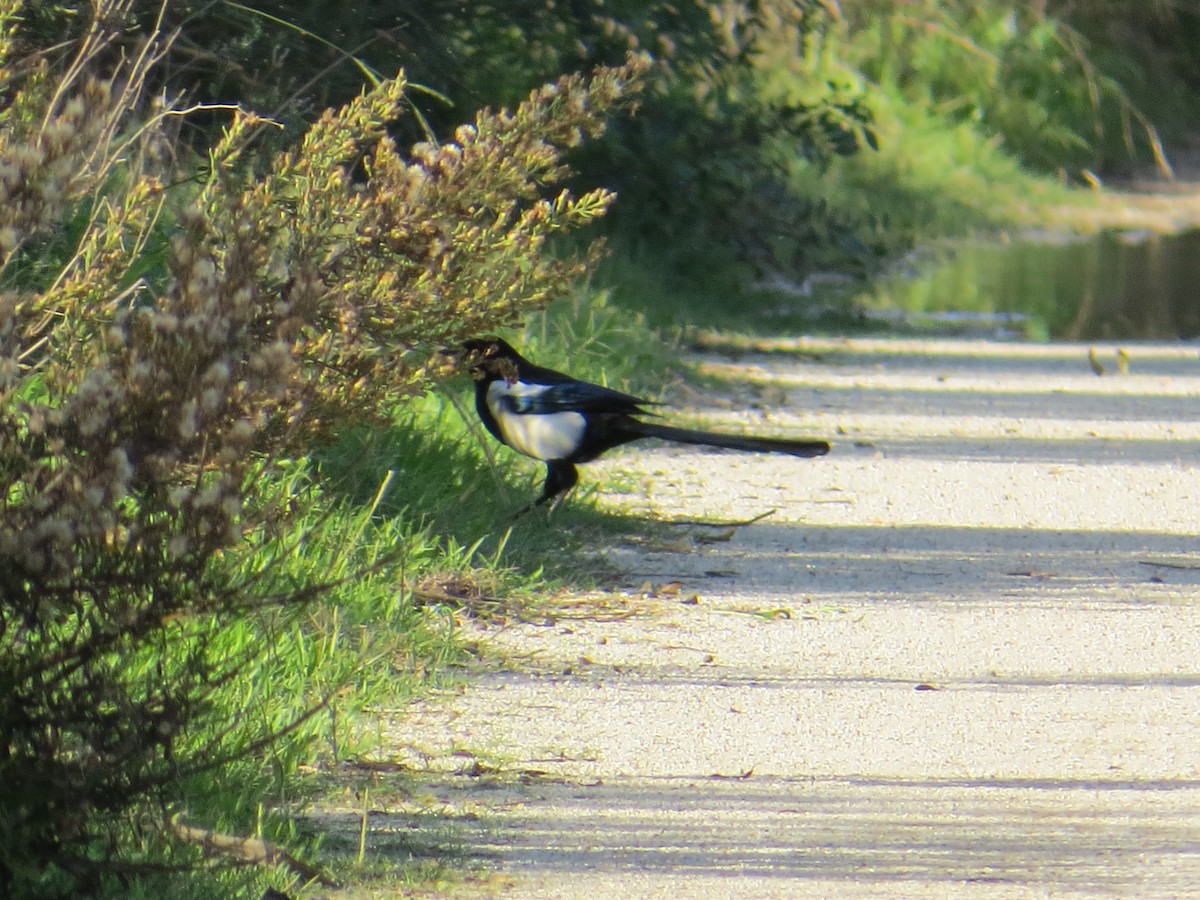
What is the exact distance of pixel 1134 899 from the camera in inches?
126

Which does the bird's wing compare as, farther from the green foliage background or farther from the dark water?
the dark water

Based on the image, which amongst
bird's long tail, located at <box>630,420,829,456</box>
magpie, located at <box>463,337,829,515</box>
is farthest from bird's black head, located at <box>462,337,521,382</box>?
bird's long tail, located at <box>630,420,829,456</box>

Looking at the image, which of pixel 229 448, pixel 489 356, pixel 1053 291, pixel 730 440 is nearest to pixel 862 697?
pixel 489 356

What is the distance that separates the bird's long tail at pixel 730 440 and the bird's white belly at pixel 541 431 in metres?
0.20

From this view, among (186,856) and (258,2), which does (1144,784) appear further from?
(258,2)

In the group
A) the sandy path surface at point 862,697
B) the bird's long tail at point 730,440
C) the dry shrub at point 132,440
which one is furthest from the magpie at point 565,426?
the dry shrub at point 132,440

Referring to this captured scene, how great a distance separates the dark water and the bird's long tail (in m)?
7.48

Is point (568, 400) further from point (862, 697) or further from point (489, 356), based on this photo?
point (862, 697)

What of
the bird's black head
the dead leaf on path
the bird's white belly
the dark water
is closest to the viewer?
the bird's black head

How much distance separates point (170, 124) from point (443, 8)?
3.71 meters

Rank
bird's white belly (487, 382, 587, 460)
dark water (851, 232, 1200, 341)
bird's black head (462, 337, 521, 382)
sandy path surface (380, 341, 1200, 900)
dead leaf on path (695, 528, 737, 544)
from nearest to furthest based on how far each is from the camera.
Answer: sandy path surface (380, 341, 1200, 900) < bird's black head (462, 337, 521, 382) < bird's white belly (487, 382, 587, 460) < dead leaf on path (695, 528, 737, 544) < dark water (851, 232, 1200, 341)

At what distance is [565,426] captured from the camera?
6098mm

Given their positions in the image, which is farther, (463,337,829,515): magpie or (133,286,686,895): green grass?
(463,337,829,515): magpie

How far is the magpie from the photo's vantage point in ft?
20.0
